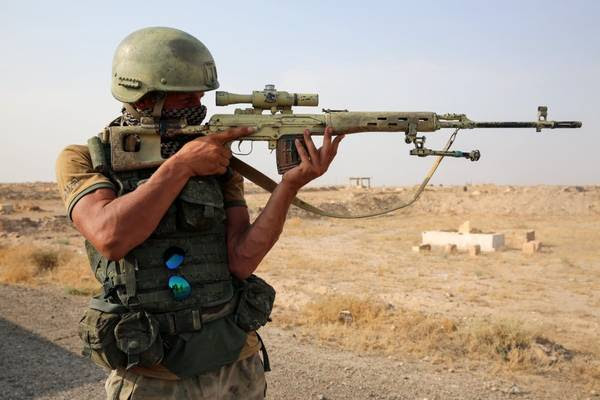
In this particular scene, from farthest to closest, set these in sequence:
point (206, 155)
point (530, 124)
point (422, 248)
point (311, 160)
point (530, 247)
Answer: point (422, 248)
point (530, 247)
point (530, 124)
point (311, 160)
point (206, 155)

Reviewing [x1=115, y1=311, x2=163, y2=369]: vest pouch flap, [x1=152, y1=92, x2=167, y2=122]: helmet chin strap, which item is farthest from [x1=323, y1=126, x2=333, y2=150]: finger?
[x1=115, y1=311, x2=163, y2=369]: vest pouch flap

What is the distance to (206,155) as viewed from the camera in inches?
91.4

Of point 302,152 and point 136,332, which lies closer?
point 136,332

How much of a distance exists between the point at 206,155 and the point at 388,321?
6.35 m

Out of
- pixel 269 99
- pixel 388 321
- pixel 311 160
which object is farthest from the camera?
pixel 388 321

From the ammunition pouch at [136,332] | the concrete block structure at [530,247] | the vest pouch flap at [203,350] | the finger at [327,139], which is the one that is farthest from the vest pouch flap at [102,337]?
the concrete block structure at [530,247]

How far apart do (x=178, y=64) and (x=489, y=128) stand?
175cm

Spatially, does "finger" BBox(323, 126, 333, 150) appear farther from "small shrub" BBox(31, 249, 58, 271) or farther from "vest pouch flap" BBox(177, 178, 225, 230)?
"small shrub" BBox(31, 249, 58, 271)

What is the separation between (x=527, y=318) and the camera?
1000cm

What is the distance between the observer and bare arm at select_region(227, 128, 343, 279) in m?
2.42

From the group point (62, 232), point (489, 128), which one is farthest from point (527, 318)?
point (62, 232)

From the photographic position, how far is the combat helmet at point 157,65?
7.73 feet

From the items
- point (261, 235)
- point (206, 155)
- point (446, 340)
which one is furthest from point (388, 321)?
point (206, 155)

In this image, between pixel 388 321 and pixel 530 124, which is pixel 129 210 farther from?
pixel 388 321
